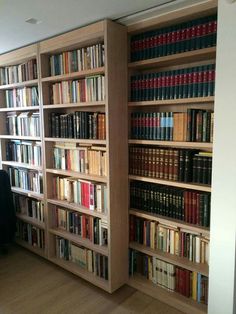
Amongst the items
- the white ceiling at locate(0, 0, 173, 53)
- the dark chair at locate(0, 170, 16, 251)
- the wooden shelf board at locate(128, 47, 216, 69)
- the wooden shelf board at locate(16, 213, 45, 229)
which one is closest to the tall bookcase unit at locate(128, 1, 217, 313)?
the wooden shelf board at locate(128, 47, 216, 69)

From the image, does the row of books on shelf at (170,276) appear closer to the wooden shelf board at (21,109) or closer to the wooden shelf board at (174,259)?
the wooden shelf board at (174,259)

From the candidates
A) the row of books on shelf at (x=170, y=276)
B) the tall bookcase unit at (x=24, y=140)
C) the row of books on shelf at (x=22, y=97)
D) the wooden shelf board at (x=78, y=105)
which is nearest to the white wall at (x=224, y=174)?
the row of books on shelf at (x=170, y=276)

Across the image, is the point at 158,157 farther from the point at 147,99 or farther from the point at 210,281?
the point at 210,281

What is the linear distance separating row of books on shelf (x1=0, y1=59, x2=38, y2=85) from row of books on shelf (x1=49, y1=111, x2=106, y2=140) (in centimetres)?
49

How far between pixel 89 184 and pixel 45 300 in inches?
40.7

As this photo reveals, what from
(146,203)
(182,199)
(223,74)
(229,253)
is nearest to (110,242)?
(146,203)

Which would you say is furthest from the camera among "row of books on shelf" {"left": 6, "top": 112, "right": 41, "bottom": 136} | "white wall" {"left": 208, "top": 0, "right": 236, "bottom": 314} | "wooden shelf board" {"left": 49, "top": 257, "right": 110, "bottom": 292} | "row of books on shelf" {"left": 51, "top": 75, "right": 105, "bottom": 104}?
"row of books on shelf" {"left": 6, "top": 112, "right": 41, "bottom": 136}

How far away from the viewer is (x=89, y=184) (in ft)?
7.91

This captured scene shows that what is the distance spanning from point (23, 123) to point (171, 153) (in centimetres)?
175

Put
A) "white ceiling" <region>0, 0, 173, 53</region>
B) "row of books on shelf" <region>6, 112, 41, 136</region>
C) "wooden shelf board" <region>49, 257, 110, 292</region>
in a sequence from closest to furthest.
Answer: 1. "white ceiling" <region>0, 0, 173, 53</region>
2. "wooden shelf board" <region>49, 257, 110, 292</region>
3. "row of books on shelf" <region>6, 112, 41, 136</region>

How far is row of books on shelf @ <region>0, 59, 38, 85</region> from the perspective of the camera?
2695mm

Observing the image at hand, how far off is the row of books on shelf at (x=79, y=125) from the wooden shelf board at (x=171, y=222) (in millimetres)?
711

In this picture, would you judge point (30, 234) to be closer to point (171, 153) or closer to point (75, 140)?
point (75, 140)

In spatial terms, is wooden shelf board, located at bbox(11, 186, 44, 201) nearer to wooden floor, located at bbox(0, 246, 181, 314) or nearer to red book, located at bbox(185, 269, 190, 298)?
wooden floor, located at bbox(0, 246, 181, 314)
